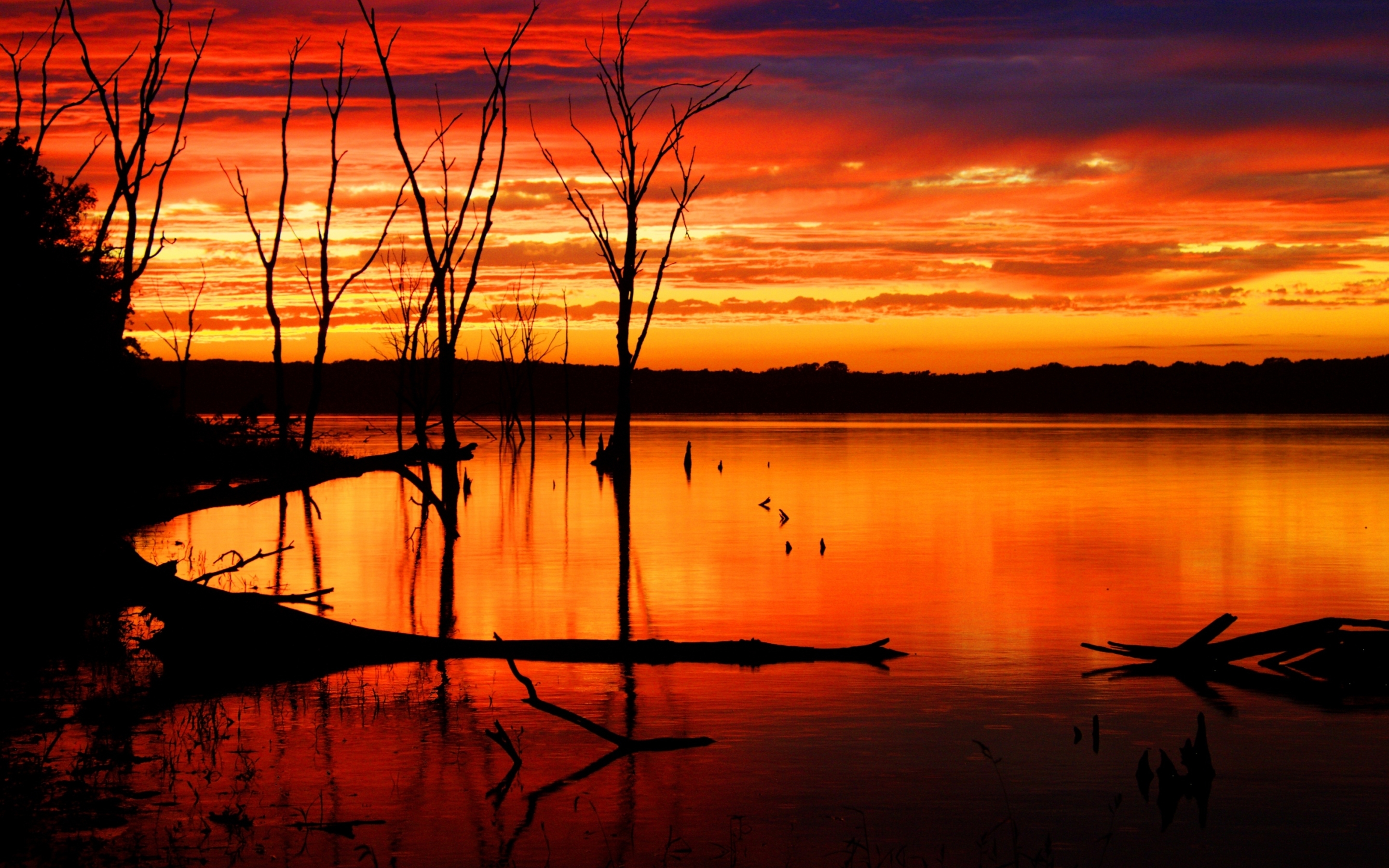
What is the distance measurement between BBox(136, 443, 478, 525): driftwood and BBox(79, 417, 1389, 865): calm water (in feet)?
6.01

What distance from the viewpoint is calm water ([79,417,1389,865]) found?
838cm

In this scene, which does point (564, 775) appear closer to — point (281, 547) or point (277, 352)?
point (281, 547)

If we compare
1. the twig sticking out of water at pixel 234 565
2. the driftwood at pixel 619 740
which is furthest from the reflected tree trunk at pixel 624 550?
the twig sticking out of water at pixel 234 565

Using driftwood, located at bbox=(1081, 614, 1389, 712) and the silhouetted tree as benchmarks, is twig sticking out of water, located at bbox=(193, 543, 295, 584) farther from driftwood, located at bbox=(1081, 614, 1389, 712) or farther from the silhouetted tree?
driftwood, located at bbox=(1081, 614, 1389, 712)

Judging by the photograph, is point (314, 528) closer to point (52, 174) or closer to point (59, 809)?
point (52, 174)

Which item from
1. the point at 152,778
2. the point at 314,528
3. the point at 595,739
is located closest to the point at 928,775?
the point at 595,739

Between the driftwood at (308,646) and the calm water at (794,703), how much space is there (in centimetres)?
19

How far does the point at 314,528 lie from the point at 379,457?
669 inches

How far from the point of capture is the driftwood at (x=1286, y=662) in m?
12.6

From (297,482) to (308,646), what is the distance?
174cm

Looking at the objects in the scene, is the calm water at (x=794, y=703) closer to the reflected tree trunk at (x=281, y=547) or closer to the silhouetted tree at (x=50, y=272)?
the reflected tree trunk at (x=281, y=547)

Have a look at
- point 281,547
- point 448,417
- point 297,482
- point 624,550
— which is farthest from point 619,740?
point 448,417

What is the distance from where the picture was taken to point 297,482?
1254 centimetres

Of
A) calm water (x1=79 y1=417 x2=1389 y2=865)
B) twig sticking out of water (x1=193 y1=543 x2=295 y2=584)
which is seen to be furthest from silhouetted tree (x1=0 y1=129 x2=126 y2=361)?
calm water (x1=79 y1=417 x2=1389 y2=865)
